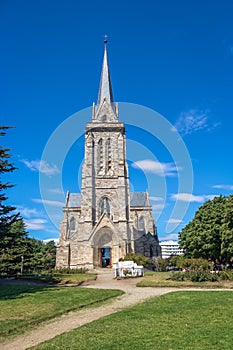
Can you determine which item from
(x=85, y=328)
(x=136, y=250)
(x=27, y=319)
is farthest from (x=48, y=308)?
(x=136, y=250)

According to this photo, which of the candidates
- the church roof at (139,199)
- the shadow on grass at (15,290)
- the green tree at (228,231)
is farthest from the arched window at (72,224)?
the shadow on grass at (15,290)

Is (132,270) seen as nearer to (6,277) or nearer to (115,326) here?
(6,277)

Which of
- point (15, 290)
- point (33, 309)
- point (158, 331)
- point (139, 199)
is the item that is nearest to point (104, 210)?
point (139, 199)

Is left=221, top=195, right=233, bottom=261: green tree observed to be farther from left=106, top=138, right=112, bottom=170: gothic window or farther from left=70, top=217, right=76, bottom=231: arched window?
left=70, top=217, right=76, bottom=231: arched window

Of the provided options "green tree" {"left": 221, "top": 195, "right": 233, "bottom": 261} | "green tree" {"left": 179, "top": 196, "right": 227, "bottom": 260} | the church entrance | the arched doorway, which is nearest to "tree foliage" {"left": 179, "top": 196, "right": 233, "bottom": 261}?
"green tree" {"left": 179, "top": 196, "right": 227, "bottom": 260}

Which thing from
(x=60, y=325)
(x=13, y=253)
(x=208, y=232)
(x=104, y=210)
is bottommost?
(x=60, y=325)

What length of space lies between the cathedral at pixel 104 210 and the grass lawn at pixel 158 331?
93.2 feet

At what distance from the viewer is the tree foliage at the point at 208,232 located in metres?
28.0

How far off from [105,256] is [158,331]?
3371 centimetres

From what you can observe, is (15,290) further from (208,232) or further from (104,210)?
(104,210)

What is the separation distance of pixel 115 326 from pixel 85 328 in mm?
788

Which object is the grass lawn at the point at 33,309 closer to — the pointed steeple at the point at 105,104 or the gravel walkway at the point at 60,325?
the gravel walkway at the point at 60,325

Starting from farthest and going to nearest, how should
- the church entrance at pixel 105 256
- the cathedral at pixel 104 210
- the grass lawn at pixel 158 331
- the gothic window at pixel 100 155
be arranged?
the gothic window at pixel 100 155 < the church entrance at pixel 105 256 < the cathedral at pixel 104 210 < the grass lawn at pixel 158 331

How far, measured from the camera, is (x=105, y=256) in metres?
39.2
